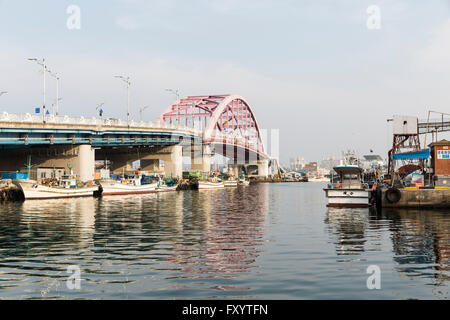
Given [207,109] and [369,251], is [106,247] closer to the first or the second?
[369,251]

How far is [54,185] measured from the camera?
7194 centimetres

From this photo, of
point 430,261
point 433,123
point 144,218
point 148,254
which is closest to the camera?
point 430,261

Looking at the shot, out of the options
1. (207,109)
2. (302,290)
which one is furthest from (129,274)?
(207,109)

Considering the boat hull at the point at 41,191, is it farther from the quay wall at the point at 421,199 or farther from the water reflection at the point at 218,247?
the quay wall at the point at 421,199

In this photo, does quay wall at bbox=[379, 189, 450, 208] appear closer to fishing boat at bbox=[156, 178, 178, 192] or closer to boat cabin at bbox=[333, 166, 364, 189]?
boat cabin at bbox=[333, 166, 364, 189]

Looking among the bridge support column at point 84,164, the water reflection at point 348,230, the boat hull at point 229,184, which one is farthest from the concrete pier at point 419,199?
the boat hull at point 229,184

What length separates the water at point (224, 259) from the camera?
15.1m

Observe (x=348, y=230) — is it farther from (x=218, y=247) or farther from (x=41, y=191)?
(x=41, y=191)

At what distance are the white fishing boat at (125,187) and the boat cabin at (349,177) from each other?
42.7 m

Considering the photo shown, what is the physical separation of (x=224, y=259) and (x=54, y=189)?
5470cm

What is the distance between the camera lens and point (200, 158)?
141625 mm

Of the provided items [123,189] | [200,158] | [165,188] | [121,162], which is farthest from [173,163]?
[123,189]
